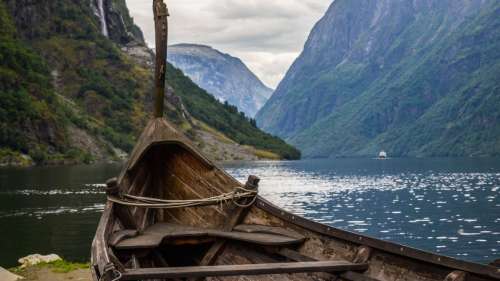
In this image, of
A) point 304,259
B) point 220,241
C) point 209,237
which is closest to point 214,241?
point 209,237

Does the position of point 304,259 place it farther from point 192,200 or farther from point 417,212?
point 417,212

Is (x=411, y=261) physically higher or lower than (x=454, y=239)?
higher

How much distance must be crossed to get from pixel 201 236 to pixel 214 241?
0.39 metres

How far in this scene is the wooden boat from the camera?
37.5 ft

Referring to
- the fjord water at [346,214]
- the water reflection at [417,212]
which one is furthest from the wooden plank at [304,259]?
the water reflection at [417,212]

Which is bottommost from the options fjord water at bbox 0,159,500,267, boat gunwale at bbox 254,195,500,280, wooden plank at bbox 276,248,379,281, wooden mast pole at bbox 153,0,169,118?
fjord water at bbox 0,159,500,267

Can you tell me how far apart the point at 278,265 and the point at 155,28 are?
10177mm

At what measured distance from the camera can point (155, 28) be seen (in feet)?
64.0

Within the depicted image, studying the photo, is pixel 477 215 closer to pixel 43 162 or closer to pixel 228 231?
pixel 228 231

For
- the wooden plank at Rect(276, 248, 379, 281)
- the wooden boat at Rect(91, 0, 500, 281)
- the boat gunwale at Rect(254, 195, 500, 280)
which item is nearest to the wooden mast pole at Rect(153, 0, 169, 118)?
the wooden boat at Rect(91, 0, 500, 281)

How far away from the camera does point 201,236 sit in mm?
16203

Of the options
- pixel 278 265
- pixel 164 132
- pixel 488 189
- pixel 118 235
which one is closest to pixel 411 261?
pixel 278 265

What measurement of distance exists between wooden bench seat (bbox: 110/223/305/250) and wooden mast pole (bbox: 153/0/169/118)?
13.0ft

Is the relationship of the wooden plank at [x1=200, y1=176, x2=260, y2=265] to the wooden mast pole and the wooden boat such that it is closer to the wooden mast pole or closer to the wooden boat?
the wooden boat
